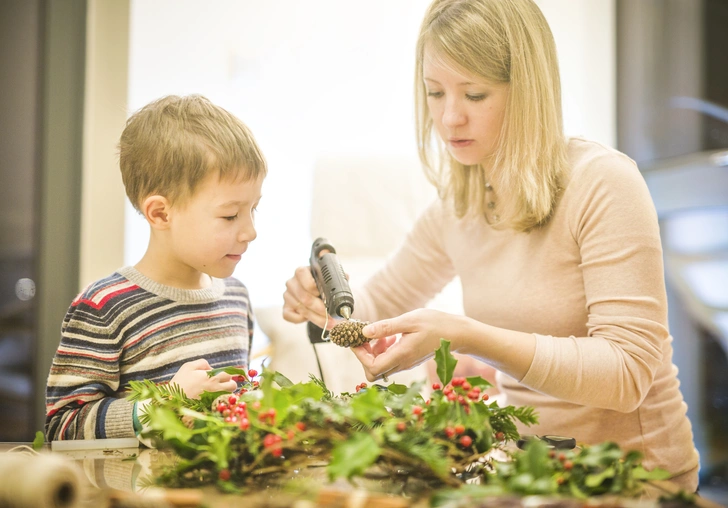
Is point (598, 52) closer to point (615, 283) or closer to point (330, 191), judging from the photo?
point (330, 191)

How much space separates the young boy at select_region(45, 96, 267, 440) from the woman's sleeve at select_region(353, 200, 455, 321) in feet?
1.30

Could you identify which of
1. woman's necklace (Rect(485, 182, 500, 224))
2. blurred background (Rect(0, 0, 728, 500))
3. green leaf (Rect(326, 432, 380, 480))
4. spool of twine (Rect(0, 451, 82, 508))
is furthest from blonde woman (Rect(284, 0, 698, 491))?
blurred background (Rect(0, 0, 728, 500))

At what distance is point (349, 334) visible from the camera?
93 cm

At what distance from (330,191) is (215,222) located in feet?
3.62

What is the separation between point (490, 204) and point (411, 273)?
27 centimetres

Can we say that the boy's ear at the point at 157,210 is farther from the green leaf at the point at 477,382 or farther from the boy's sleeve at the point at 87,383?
the green leaf at the point at 477,382

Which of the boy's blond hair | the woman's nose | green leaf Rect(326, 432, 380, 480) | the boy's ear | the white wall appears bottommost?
green leaf Rect(326, 432, 380, 480)

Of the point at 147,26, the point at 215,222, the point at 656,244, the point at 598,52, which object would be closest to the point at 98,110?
the point at 147,26

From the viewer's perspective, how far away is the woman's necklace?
1.28 meters

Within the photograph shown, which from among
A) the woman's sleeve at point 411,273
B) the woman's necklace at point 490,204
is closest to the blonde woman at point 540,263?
the woman's necklace at point 490,204

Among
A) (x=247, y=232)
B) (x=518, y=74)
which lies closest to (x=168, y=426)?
(x=247, y=232)

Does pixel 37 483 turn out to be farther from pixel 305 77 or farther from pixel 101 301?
pixel 305 77

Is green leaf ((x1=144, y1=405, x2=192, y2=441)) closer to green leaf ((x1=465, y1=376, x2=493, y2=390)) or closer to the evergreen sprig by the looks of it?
the evergreen sprig

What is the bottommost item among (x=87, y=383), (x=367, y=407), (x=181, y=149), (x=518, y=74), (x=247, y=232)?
(x=87, y=383)
